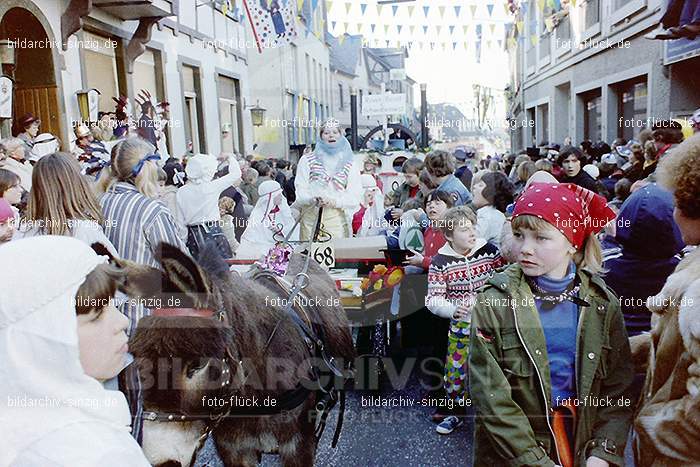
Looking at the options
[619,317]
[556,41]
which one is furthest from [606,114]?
[619,317]

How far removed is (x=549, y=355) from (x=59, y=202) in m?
2.56

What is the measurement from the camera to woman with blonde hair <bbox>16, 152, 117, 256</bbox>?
290 cm

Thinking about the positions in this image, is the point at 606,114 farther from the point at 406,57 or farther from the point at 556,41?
the point at 406,57

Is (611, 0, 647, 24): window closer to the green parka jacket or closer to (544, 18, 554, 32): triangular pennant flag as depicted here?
(544, 18, 554, 32): triangular pennant flag

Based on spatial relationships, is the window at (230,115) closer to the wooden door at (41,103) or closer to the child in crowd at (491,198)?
the wooden door at (41,103)

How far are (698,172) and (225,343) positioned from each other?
5.89 feet

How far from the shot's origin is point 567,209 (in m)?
2.26

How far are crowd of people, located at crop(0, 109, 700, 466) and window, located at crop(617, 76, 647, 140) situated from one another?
8.60 m

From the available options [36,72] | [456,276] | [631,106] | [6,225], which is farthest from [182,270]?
[631,106]

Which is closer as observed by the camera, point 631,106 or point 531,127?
point 631,106

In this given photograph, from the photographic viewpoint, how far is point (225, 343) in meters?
2.11

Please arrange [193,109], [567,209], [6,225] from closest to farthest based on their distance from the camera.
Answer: [567,209] < [6,225] < [193,109]

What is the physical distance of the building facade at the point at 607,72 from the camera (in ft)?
35.1

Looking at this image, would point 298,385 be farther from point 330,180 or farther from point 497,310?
point 330,180
